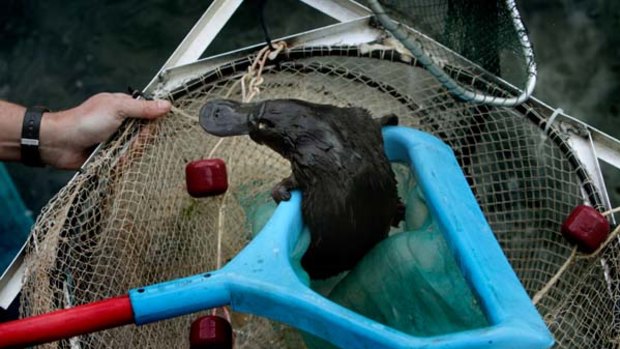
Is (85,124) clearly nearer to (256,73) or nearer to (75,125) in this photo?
(75,125)

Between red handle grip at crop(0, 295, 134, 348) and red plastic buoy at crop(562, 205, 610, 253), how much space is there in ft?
3.10

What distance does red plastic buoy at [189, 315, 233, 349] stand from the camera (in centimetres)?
171

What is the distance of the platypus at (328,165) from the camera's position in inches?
63.2

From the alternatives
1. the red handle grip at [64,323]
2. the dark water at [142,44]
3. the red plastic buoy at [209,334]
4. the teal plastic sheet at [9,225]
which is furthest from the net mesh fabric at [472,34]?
the teal plastic sheet at [9,225]

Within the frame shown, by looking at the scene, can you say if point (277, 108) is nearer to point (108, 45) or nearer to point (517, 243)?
point (517, 243)

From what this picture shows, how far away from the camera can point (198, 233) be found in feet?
6.57

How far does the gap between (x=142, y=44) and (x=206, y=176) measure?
170 cm

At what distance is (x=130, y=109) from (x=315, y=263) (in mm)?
611

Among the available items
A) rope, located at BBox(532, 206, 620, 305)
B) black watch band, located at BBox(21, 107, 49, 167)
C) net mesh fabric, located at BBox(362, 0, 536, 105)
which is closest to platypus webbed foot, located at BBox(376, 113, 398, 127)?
net mesh fabric, located at BBox(362, 0, 536, 105)

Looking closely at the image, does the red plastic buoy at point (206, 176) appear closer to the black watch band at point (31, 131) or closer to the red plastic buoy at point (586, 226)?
the black watch band at point (31, 131)

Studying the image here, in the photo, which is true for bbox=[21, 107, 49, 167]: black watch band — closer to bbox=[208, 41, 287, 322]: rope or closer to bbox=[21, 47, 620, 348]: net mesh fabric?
bbox=[21, 47, 620, 348]: net mesh fabric

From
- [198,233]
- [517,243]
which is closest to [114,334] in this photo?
[198,233]

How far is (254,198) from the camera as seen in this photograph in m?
1.97

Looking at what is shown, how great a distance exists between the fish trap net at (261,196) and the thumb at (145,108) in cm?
3
